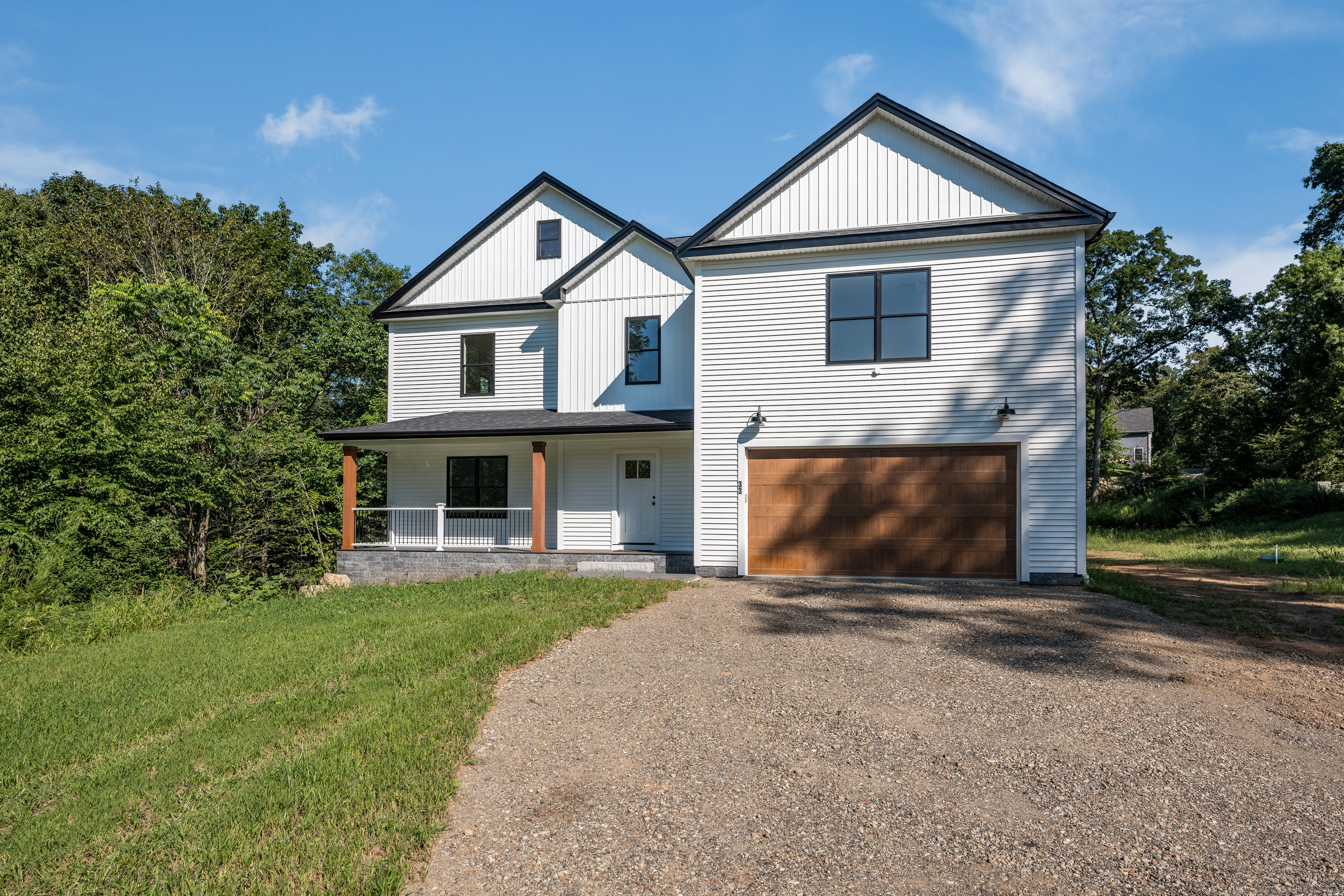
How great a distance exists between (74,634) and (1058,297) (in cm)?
1466

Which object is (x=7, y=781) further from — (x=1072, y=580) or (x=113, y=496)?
(x=1072, y=580)

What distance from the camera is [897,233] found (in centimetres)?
1184

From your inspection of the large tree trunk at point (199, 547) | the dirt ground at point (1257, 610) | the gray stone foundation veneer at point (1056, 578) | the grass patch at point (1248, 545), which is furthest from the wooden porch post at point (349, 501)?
the grass patch at point (1248, 545)

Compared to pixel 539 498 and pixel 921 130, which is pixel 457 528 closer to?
pixel 539 498

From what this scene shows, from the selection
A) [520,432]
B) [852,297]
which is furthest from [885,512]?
[520,432]

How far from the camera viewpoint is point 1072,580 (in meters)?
11.1

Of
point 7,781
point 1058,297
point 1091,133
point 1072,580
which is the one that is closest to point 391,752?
point 7,781

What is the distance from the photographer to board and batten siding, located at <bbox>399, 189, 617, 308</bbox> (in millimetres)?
17031

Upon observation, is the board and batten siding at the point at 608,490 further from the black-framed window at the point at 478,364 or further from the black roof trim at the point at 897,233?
the black roof trim at the point at 897,233

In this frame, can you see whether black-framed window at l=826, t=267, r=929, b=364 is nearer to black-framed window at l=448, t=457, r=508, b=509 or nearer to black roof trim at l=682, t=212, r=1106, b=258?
black roof trim at l=682, t=212, r=1106, b=258

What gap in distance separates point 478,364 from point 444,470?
8.69 feet

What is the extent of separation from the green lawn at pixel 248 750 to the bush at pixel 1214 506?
23613mm

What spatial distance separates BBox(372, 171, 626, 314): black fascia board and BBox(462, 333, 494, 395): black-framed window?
194 cm

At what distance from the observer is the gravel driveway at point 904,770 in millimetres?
3324
